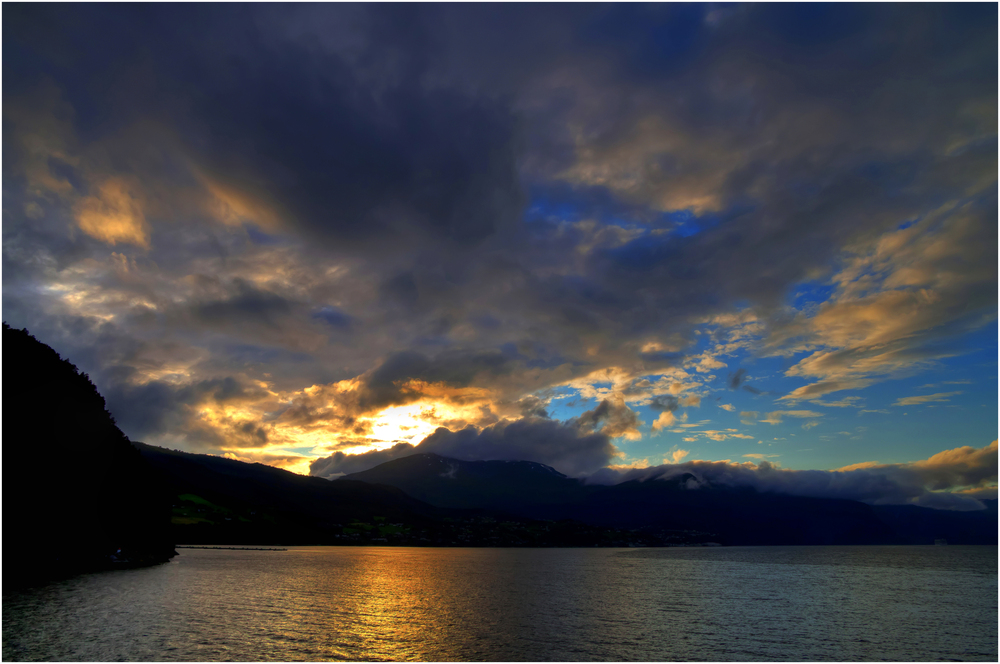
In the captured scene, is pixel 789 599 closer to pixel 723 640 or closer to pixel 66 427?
pixel 723 640

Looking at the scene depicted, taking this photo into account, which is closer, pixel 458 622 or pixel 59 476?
pixel 458 622

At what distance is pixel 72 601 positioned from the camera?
2603 inches

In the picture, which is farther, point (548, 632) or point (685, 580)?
point (685, 580)

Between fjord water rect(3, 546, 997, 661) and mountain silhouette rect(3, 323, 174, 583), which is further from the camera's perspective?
mountain silhouette rect(3, 323, 174, 583)

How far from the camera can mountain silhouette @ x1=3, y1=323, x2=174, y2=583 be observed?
284 feet

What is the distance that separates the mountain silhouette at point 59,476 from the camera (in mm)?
86562

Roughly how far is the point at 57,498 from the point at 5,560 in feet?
71.4

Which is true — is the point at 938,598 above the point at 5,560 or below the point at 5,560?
below

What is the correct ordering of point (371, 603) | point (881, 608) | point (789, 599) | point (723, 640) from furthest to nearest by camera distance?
point (789, 599) → point (881, 608) → point (371, 603) → point (723, 640)

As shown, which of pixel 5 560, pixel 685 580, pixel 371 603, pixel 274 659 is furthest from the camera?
pixel 685 580

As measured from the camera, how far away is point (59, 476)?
334 feet

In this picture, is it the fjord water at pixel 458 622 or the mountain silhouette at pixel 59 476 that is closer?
the fjord water at pixel 458 622

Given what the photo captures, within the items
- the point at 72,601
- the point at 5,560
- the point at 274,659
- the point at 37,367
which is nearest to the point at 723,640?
the point at 274,659

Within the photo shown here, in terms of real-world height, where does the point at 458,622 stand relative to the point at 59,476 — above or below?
below
